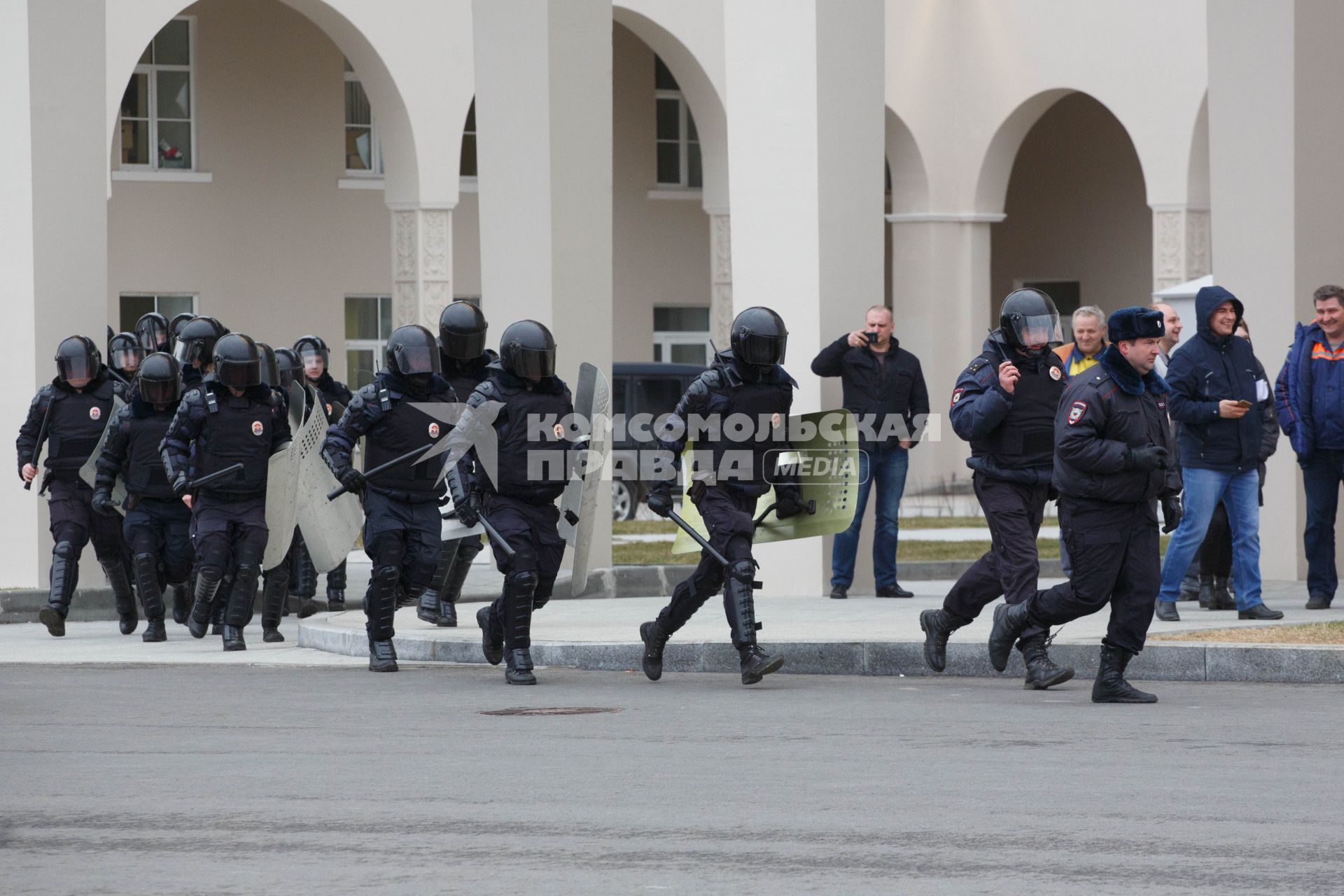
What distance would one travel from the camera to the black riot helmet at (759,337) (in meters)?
10.3

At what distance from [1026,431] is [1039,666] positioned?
41.1 inches

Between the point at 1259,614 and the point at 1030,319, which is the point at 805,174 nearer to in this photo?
the point at 1259,614

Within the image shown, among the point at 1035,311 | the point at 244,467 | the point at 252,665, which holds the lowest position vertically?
the point at 252,665

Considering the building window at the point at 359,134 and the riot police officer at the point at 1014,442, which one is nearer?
the riot police officer at the point at 1014,442

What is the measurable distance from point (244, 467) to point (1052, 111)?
76.6ft

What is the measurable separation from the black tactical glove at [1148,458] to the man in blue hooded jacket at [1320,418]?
363 centimetres

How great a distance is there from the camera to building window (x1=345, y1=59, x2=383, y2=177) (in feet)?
96.9

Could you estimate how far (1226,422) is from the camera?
1194 cm

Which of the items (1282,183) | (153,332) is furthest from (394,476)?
(1282,183)

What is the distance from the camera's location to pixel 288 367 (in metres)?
14.7

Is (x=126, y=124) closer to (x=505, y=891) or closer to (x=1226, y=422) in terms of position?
(x=1226, y=422)

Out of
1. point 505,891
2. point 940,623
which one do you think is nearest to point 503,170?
point 940,623

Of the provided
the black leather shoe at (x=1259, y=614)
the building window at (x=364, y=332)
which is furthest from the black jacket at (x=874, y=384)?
the building window at (x=364, y=332)

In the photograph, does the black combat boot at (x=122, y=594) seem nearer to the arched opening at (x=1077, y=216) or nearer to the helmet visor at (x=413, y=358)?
the helmet visor at (x=413, y=358)
